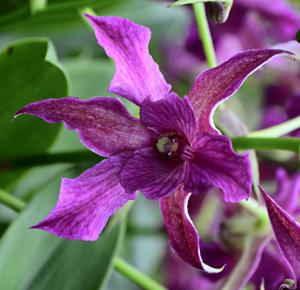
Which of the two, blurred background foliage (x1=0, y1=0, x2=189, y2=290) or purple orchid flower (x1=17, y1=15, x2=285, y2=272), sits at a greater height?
purple orchid flower (x1=17, y1=15, x2=285, y2=272)

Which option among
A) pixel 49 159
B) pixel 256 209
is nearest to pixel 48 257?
pixel 49 159

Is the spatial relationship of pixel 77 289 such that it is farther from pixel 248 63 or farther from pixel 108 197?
pixel 248 63

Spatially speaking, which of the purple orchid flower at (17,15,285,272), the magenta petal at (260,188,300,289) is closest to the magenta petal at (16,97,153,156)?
the purple orchid flower at (17,15,285,272)

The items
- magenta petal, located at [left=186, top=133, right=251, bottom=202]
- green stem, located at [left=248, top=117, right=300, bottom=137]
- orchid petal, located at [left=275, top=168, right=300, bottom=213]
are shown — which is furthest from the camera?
orchid petal, located at [left=275, top=168, right=300, bottom=213]

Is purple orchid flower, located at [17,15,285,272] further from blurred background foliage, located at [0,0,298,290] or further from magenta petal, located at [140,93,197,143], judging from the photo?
blurred background foliage, located at [0,0,298,290]

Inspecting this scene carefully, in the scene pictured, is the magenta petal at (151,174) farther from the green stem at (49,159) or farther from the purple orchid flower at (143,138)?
the green stem at (49,159)

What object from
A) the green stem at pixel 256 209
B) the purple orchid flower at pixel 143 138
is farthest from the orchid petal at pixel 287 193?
the purple orchid flower at pixel 143 138

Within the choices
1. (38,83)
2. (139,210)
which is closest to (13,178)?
(38,83)
